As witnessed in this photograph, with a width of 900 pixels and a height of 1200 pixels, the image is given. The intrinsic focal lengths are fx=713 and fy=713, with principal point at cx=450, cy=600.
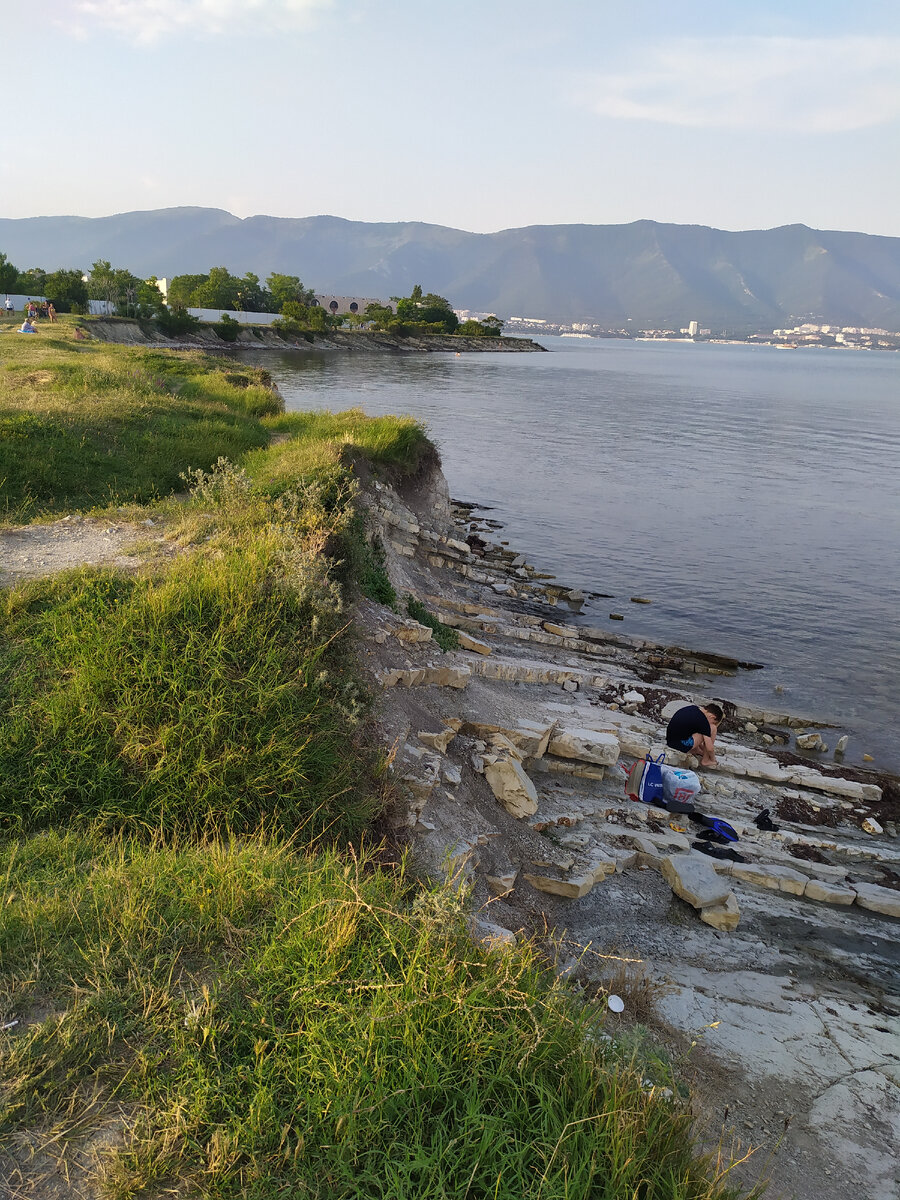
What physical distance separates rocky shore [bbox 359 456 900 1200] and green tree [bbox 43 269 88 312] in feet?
282

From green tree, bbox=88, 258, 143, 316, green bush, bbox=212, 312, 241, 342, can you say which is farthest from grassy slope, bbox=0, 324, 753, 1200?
green bush, bbox=212, 312, 241, 342

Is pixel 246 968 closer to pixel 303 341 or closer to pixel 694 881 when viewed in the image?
pixel 694 881

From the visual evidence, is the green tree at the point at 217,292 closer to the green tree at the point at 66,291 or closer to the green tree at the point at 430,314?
the green tree at the point at 430,314

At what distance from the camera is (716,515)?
3322 centimetres

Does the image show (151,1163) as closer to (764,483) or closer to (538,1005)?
(538,1005)

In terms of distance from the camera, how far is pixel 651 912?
8219mm

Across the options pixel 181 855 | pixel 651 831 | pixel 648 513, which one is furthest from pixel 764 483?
pixel 181 855

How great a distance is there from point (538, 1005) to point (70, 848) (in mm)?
3436

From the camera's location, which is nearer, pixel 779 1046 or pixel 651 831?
pixel 779 1046

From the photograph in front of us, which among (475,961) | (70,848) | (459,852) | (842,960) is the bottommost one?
(842,960)

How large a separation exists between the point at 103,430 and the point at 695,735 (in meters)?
14.7

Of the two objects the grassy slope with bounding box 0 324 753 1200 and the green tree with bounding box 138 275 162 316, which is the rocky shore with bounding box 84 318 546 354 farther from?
the grassy slope with bounding box 0 324 753 1200

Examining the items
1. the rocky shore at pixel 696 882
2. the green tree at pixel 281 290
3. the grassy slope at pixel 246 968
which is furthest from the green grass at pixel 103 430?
the green tree at pixel 281 290

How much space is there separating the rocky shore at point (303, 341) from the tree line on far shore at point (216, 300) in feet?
8.21
